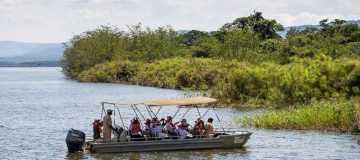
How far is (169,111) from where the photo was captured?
196ft

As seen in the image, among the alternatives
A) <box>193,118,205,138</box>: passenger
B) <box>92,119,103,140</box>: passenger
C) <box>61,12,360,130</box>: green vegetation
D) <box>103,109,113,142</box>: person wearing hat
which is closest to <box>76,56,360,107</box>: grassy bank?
<box>61,12,360,130</box>: green vegetation

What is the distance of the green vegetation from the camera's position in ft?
180

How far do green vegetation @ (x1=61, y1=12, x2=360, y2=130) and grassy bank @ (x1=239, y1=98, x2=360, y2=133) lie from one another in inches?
9.9

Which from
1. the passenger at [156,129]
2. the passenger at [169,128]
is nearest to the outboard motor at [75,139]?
the passenger at [156,129]

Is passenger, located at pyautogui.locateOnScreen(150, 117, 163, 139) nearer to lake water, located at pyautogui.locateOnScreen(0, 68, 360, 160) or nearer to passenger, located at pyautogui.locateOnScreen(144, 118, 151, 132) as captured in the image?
passenger, located at pyautogui.locateOnScreen(144, 118, 151, 132)

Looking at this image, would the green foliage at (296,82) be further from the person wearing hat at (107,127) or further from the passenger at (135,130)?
the person wearing hat at (107,127)

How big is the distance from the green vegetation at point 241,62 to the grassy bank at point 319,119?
0.25m

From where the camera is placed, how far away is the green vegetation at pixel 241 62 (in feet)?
180

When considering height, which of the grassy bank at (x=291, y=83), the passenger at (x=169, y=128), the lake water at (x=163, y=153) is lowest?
the lake water at (x=163, y=153)

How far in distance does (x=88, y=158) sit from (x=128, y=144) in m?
2.40

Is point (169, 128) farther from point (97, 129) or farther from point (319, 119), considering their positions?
point (319, 119)

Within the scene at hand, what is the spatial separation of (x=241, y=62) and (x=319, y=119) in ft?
132

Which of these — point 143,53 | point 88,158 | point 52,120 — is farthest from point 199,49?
point 88,158

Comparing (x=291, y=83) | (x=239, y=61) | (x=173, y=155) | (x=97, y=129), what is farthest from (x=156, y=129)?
(x=239, y=61)
